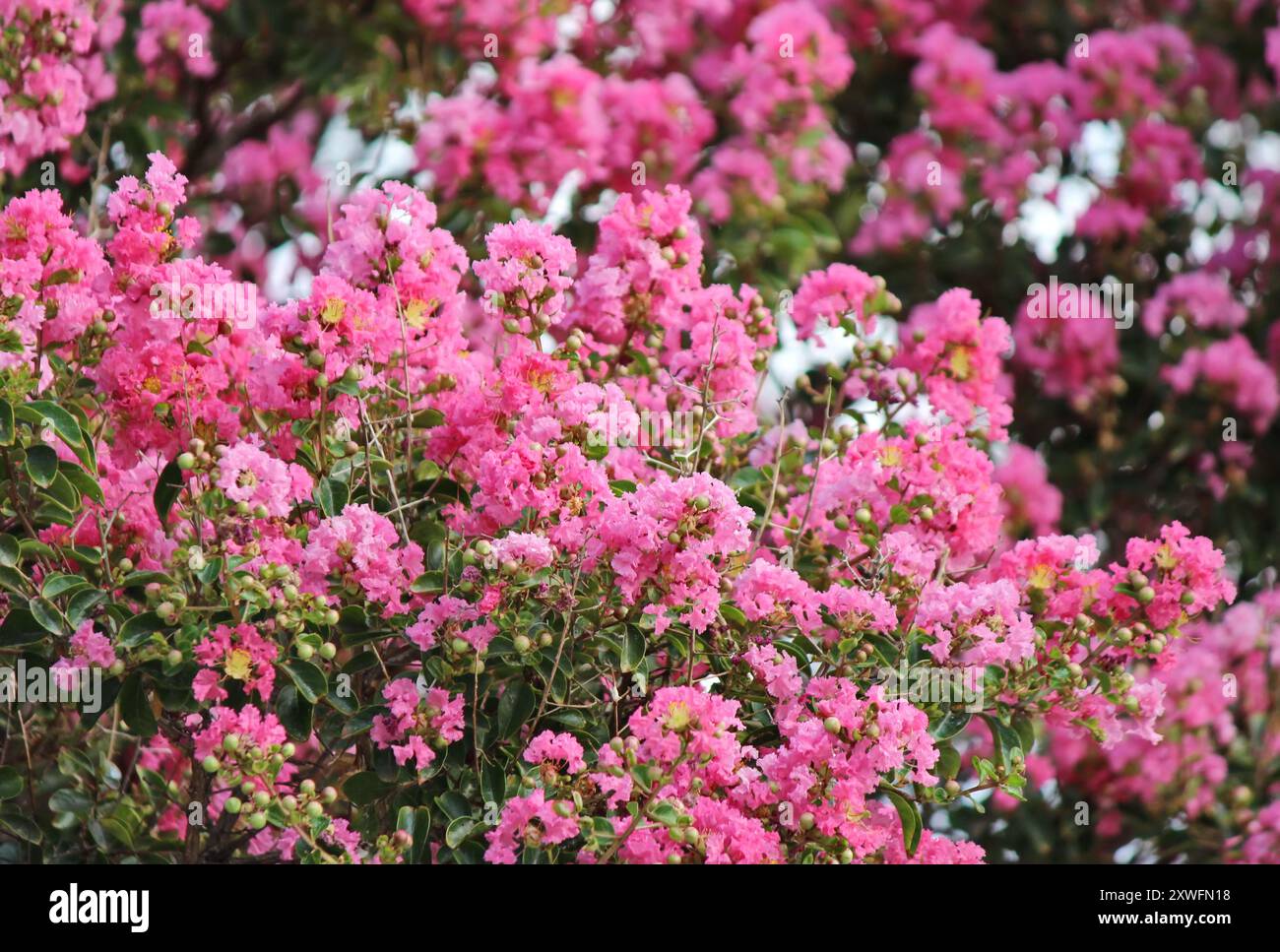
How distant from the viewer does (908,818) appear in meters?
2.22

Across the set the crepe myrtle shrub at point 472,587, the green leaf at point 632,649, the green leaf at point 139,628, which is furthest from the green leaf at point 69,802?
the green leaf at point 632,649

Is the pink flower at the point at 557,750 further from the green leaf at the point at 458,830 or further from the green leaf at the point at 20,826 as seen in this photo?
the green leaf at the point at 20,826

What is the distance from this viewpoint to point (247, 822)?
2.04 m

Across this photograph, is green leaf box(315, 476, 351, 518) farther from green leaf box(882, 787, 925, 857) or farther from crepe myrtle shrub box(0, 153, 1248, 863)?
green leaf box(882, 787, 925, 857)

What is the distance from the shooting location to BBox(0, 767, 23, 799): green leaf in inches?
89.3

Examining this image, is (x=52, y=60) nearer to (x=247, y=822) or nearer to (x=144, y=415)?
(x=144, y=415)

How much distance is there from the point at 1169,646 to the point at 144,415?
1.49 meters
